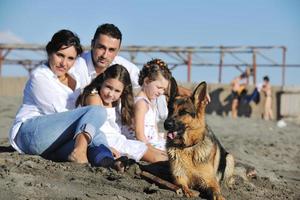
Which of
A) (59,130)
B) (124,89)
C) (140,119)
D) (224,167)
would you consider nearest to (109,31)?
(124,89)

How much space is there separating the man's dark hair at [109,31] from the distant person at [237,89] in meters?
12.9

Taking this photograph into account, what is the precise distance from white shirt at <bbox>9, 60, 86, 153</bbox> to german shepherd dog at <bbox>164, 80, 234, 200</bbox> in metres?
1.32

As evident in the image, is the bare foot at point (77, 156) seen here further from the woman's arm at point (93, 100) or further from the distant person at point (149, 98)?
the distant person at point (149, 98)

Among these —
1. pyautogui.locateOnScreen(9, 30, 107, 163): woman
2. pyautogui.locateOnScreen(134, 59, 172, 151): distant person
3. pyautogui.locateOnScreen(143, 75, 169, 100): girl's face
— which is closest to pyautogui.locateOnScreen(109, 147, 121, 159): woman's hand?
pyautogui.locateOnScreen(9, 30, 107, 163): woman

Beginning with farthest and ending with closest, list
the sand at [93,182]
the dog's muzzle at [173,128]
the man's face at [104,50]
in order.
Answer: the man's face at [104,50]
the dog's muzzle at [173,128]
the sand at [93,182]

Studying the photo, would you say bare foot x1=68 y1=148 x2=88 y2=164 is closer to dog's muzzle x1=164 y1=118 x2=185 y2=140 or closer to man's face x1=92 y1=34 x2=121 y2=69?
dog's muzzle x1=164 y1=118 x2=185 y2=140

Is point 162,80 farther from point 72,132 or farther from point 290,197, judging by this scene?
point 290,197

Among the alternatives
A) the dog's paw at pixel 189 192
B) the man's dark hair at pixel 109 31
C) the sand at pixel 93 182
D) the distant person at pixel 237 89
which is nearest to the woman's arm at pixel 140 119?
the sand at pixel 93 182

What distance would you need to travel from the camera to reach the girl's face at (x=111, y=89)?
23.0 ft

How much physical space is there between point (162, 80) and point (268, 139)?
7531mm

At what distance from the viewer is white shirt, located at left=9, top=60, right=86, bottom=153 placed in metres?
6.71

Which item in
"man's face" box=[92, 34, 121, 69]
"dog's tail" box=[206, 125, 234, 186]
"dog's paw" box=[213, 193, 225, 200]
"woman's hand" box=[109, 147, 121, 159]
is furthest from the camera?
"man's face" box=[92, 34, 121, 69]

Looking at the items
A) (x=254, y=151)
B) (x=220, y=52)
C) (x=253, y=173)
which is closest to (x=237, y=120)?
(x=220, y=52)

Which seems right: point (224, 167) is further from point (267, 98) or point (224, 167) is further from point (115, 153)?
point (267, 98)
